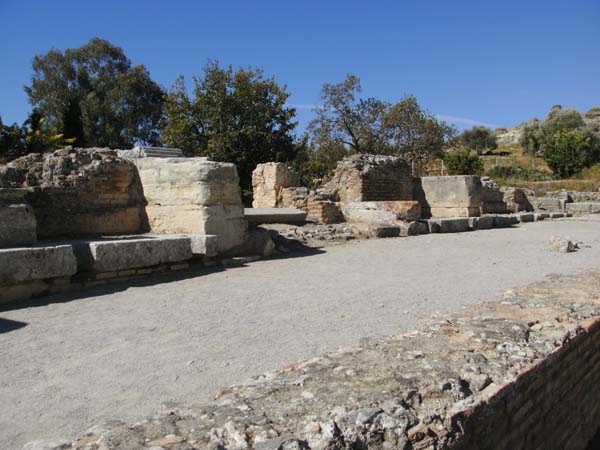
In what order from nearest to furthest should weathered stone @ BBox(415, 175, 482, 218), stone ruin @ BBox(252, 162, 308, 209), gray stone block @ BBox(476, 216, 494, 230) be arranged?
gray stone block @ BBox(476, 216, 494, 230) → stone ruin @ BBox(252, 162, 308, 209) → weathered stone @ BBox(415, 175, 482, 218)

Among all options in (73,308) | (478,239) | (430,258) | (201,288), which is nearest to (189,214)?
(201,288)

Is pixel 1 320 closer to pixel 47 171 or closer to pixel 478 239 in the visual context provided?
pixel 47 171

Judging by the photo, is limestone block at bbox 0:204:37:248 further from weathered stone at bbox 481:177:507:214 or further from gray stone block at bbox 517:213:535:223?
weathered stone at bbox 481:177:507:214

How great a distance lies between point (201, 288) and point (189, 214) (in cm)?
197

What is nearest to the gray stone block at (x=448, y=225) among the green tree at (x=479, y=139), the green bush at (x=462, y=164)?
the green bush at (x=462, y=164)

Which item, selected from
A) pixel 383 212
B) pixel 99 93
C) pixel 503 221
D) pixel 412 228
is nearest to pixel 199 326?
pixel 412 228

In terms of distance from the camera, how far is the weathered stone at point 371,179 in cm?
1277

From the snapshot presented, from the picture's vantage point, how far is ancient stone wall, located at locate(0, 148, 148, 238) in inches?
255

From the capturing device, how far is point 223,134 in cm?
2183

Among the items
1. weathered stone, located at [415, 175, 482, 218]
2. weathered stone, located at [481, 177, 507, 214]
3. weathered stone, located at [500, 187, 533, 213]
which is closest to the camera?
weathered stone, located at [415, 175, 482, 218]

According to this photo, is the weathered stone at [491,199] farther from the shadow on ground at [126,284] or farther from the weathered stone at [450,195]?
the shadow on ground at [126,284]

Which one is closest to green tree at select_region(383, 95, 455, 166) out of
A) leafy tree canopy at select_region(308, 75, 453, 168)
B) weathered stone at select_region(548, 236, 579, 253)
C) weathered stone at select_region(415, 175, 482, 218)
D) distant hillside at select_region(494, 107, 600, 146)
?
leafy tree canopy at select_region(308, 75, 453, 168)

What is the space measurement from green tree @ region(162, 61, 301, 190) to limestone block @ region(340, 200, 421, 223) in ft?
37.8

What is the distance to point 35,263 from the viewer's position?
190 inches
